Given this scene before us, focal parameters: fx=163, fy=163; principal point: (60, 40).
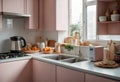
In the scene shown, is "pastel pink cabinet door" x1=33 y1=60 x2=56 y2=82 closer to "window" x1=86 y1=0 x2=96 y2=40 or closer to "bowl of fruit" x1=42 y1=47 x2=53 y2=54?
"bowl of fruit" x1=42 y1=47 x2=53 y2=54

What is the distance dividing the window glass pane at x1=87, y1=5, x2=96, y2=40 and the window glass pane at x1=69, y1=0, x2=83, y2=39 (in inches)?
5.9

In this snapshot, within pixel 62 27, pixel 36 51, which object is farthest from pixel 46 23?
pixel 36 51

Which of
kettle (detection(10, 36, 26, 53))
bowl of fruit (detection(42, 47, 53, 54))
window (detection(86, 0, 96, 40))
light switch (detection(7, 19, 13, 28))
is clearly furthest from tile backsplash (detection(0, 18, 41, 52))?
window (detection(86, 0, 96, 40))

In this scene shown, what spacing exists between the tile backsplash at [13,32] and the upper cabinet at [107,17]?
4.88 ft

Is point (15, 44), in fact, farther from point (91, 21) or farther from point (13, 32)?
point (91, 21)

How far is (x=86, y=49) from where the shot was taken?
8.17ft

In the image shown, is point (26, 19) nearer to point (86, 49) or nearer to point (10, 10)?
point (10, 10)

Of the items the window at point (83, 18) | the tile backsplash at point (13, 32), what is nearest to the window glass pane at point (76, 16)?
the window at point (83, 18)

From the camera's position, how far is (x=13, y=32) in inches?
116

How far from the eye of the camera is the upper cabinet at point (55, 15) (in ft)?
9.18

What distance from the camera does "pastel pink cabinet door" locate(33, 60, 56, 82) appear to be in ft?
7.04

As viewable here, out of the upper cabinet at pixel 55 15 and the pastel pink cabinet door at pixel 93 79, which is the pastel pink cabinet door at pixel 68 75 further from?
the upper cabinet at pixel 55 15

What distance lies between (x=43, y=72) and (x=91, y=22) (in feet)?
3.82

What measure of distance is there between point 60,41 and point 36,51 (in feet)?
1.61
